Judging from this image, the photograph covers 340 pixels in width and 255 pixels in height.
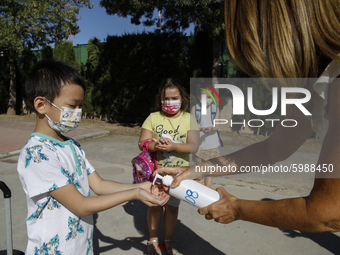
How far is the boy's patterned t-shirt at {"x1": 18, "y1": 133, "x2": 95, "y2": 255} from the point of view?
4.89 ft

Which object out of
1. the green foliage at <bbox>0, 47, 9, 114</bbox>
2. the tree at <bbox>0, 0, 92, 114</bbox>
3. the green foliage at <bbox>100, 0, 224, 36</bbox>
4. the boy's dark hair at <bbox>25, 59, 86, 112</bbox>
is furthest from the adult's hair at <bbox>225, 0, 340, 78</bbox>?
the green foliage at <bbox>0, 47, 9, 114</bbox>

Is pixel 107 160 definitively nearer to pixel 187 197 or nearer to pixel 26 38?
pixel 187 197

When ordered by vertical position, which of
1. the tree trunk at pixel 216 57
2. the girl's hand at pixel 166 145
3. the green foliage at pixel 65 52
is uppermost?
the green foliage at pixel 65 52

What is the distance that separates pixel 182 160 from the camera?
2.95 m

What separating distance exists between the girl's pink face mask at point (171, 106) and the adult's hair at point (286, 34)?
1585 mm

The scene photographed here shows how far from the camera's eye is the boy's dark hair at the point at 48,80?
1641mm

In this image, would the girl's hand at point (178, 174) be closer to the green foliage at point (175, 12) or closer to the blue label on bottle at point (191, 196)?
the blue label on bottle at point (191, 196)

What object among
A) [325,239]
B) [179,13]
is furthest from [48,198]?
[179,13]

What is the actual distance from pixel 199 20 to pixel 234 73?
98.8 inches

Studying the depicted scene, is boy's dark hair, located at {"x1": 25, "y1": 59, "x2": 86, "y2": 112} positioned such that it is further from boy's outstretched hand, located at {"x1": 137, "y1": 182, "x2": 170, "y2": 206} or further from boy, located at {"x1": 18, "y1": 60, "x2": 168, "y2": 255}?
boy's outstretched hand, located at {"x1": 137, "y1": 182, "x2": 170, "y2": 206}

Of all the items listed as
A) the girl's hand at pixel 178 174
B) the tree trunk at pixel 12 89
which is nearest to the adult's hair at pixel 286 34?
the girl's hand at pixel 178 174

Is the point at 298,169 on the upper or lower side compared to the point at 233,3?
lower

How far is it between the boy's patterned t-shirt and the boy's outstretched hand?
0.39m

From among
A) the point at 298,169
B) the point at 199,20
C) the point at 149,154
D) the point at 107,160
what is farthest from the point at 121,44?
the point at 149,154
